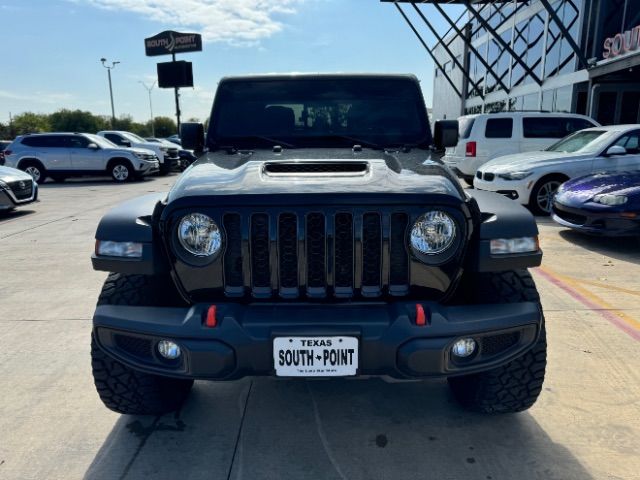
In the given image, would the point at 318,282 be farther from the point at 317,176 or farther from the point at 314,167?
the point at 314,167

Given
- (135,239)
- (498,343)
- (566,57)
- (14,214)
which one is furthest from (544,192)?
(566,57)

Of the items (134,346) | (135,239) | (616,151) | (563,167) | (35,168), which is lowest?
(35,168)

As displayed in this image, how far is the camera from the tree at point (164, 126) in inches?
2869

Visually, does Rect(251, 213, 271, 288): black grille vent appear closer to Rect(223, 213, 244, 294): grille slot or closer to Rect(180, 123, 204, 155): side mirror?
Rect(223, 213, 244, 294): grille slot

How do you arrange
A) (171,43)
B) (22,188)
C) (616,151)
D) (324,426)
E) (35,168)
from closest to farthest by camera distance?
(324,426), (616,151), (22,188), (35,168), (171,43)

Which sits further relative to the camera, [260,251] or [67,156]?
[67,156]

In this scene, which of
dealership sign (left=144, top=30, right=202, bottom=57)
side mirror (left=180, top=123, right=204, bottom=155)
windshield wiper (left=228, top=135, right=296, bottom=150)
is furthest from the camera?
dealership sign (left=144, top=30, right=202, bottom=57)

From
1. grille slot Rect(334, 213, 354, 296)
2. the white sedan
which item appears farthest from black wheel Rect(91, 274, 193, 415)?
the white sedan

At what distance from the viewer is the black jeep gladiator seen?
203 cm

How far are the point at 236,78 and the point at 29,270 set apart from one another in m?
3.65

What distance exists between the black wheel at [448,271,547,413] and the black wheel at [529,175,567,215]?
653 cm

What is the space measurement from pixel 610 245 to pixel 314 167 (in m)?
5.51

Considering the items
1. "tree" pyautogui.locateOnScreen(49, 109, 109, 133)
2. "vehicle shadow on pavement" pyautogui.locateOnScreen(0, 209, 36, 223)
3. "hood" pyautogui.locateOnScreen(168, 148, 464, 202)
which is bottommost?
"vehicle shadow on pavement" pyautogui.locateOnScreen(0, 209, 36, 223)

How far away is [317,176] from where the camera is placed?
2.30m
